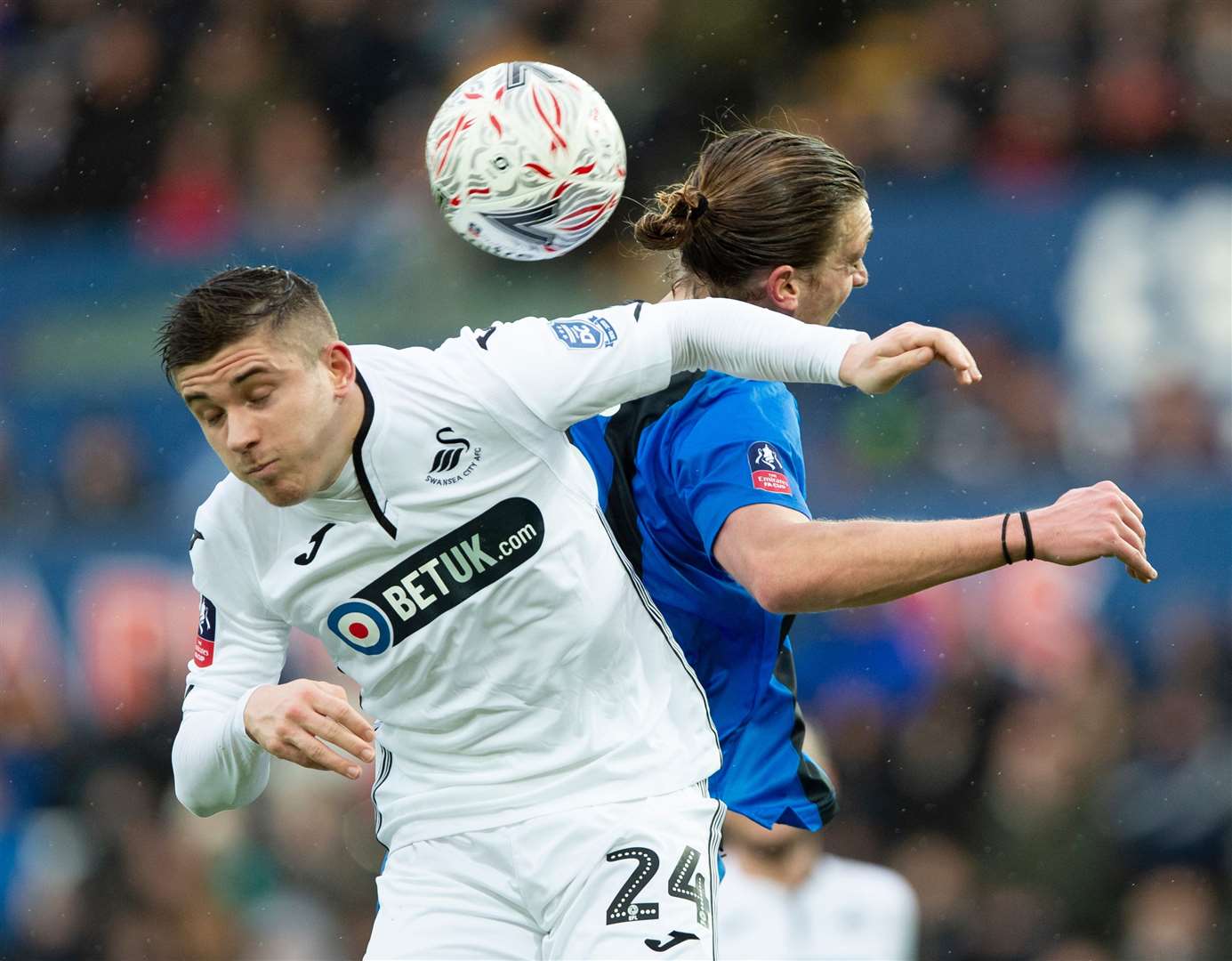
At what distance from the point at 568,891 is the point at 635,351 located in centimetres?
109

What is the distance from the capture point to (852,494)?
977cm

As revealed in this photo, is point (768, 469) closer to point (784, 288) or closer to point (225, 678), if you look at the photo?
point (784, 288)

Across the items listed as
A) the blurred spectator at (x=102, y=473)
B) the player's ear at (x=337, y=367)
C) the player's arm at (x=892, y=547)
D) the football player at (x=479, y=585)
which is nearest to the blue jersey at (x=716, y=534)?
the player's arm at (x=892, y=547)

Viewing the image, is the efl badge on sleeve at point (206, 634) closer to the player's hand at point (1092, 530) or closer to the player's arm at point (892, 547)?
the player's arm at point (892, 547)

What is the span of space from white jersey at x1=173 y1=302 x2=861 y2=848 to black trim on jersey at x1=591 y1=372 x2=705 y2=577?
9.1 inches

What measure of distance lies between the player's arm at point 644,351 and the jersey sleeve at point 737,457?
0.18 m

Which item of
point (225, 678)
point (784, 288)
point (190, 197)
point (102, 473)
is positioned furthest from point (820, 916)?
point (190, 197)

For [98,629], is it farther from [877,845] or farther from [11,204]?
[877,845]

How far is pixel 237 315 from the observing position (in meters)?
3.76

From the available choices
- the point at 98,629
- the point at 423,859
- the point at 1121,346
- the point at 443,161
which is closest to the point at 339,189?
the point at 98,629

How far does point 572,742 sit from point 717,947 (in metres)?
0.50

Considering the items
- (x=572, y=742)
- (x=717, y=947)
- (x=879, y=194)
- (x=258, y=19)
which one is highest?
(x=258, y=19)

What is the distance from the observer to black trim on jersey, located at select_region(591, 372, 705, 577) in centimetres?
425

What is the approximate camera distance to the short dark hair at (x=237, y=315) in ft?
12.2
